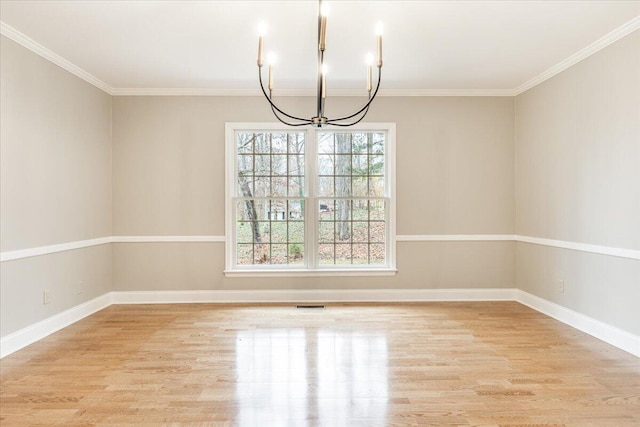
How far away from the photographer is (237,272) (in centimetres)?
466

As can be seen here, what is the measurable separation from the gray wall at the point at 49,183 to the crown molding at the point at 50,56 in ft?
0.16

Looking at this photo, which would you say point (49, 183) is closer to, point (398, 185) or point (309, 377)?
point (309, 377)

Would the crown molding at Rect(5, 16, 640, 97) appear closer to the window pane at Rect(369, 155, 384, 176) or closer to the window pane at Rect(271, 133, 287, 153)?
the window pane at Rect(271, 133, 287, 153)

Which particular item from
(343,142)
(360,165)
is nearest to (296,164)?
(343,142)

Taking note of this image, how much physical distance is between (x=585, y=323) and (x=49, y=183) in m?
5.04

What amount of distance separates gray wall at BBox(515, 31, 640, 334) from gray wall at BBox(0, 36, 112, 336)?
4.83m

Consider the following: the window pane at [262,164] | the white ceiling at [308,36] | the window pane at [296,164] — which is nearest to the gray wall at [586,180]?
the white ceiling at [308,36]

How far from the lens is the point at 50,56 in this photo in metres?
3.53

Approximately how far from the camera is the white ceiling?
2.78 metres

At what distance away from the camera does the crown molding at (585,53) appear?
302cm

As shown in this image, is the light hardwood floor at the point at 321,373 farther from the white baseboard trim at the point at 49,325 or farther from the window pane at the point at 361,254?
the window pane at the point at 361,254

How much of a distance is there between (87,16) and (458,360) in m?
3.74

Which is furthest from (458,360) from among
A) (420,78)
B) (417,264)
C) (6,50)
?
(6,50)

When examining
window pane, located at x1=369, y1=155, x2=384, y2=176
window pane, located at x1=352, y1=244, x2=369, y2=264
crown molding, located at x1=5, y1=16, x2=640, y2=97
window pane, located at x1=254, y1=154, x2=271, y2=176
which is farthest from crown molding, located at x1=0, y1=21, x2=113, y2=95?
window pane, located at x1=352, y1=244, x2=369, y2=264
